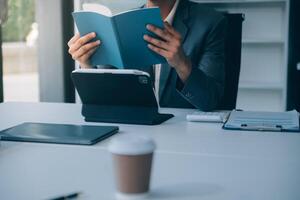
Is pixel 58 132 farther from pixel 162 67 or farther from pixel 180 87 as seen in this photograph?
pixel 162 67

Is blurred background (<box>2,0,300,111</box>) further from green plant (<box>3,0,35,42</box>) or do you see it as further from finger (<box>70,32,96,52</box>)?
finger (<box>70,32,96,52</box>)

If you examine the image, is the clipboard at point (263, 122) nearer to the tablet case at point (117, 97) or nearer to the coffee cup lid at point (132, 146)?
the tablet case at point (117, 97)

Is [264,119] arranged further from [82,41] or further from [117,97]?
[82,41]

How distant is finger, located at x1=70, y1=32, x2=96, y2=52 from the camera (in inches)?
62.9

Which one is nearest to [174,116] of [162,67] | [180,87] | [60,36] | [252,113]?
[180,87]

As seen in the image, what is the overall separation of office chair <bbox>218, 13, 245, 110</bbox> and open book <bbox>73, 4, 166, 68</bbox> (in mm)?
618

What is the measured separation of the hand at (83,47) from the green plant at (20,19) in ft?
6.57

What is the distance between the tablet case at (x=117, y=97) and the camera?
55.6 inches

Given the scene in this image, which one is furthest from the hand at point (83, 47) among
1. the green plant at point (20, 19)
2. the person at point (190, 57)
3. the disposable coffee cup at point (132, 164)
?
the green plant at point (20, 19)

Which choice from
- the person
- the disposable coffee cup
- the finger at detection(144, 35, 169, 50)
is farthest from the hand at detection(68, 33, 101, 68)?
the disposable coffee cup

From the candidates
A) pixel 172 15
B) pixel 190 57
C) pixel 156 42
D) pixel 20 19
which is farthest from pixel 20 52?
pixel 156 42

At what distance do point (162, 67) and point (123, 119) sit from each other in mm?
537

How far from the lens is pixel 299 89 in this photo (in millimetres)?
3211

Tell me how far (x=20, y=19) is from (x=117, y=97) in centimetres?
312
